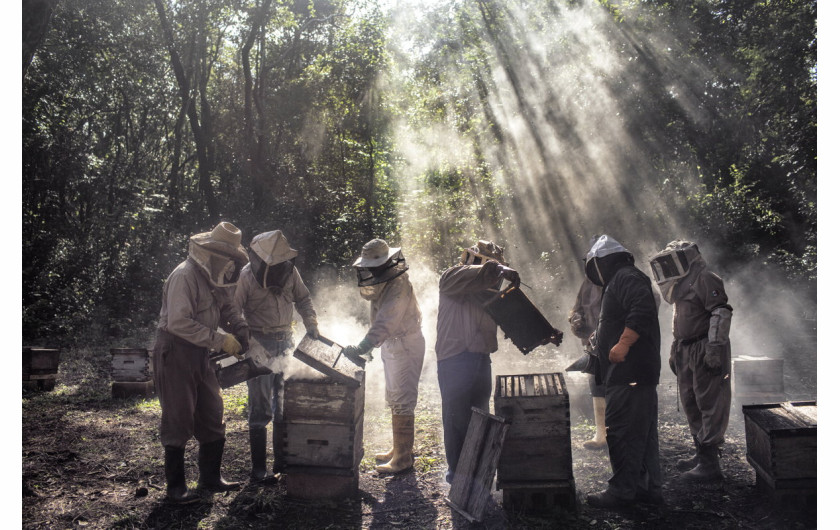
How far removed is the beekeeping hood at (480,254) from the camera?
185 inches

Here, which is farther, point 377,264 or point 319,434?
point 377,264

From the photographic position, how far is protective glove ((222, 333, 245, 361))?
4.41 meters

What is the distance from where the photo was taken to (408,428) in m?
5.20

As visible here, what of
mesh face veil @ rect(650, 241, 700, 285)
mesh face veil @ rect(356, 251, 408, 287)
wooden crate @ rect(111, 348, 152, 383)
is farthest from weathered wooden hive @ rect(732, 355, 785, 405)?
wooden crate @ rect(111, 348, 152, 383)

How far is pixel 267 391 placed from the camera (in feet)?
16.5

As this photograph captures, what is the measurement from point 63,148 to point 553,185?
1327 centimetres

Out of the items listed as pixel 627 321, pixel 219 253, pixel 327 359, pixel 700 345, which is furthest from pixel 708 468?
pixel 219 253

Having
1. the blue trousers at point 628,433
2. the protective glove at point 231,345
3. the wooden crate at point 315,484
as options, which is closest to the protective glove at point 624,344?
the blue trousers at point 628,433

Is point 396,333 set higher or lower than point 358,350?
higher

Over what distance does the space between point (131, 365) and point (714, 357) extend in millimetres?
7268

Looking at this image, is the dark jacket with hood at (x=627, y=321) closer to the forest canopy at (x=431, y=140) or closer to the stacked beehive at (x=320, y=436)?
the stacked beehive at (x=320, y=436)

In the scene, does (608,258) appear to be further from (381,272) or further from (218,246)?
(218,246)

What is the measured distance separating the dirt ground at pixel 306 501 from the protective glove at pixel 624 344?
1.16 m

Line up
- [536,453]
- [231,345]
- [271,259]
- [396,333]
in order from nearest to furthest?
1. [536,453]
2. [231,345]
3. [271,259]
4. [396,333]
